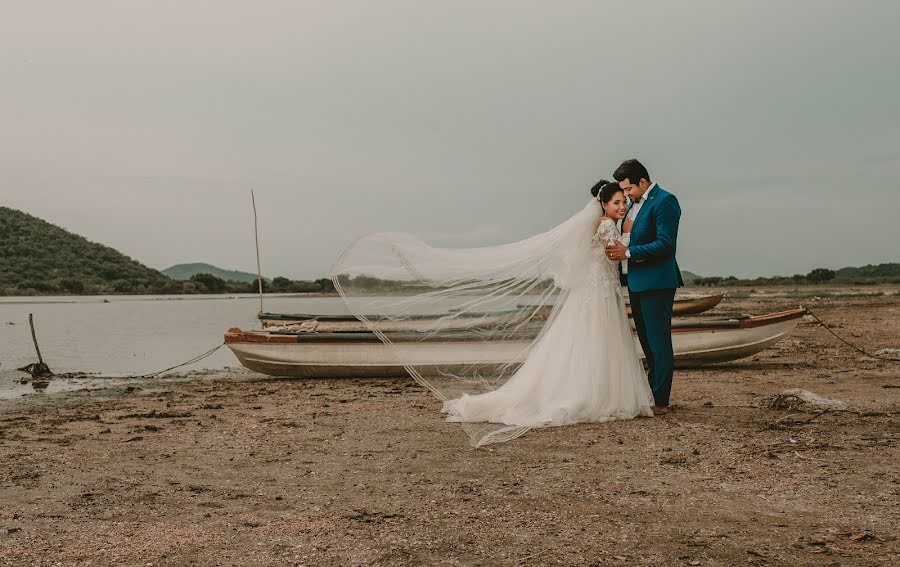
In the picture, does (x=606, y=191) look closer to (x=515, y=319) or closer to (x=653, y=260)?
(x=653, y=260)

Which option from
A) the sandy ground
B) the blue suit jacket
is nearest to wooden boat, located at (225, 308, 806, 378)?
the sandy ground

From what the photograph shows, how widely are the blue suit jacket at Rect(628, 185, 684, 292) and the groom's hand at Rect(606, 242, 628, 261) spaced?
0.07m

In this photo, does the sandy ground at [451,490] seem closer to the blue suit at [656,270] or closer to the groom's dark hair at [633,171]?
the blue suit at [656,270]

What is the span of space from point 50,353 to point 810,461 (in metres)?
24.6

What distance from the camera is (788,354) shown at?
49.5 feet

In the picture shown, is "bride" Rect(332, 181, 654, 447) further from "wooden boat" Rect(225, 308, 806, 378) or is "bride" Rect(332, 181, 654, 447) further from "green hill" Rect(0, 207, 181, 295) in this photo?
"green hill" Rect(0, 207, 181, 295)

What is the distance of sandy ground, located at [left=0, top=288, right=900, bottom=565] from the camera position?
358 cm

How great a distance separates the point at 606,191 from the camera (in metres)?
7.28

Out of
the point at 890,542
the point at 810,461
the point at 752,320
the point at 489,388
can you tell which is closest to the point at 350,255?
the point at 489,388

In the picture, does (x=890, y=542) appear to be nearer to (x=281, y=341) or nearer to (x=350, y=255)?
(x=350, y=255)

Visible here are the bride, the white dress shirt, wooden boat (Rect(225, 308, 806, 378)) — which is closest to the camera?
the bride

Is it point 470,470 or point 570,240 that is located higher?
point 570,240

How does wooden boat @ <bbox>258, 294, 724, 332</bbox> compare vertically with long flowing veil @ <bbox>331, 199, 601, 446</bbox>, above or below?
below

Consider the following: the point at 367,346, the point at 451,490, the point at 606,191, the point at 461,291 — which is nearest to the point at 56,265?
the point at 367,346
